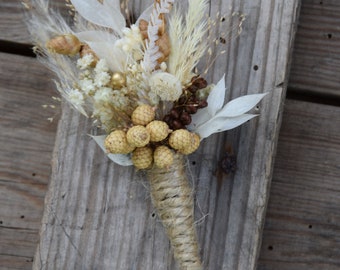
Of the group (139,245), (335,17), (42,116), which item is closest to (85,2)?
(42,116)

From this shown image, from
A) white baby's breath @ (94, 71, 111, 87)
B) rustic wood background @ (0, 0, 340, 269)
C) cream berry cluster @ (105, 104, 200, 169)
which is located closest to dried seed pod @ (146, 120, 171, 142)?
cream berry cluster @ (105, 104, 200, 169)

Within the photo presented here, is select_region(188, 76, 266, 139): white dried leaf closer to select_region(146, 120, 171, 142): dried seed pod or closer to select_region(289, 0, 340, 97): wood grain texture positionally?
select_region(146, 120, 171, 142): dried seed pod

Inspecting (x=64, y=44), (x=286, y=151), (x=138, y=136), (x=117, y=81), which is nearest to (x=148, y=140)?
(x=138, y=136)

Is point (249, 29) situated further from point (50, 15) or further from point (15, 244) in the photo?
point (15, 244)

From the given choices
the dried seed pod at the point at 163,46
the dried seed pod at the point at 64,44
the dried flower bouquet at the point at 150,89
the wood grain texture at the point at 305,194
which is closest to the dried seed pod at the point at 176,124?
the dried flower bouquet at the point at 150,89

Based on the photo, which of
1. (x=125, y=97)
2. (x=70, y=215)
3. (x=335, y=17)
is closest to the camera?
(x=125, y=97)

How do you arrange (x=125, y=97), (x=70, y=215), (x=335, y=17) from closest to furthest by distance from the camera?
(x=125, y=97) → (x=70, y=215) → (x=335, y=17)
